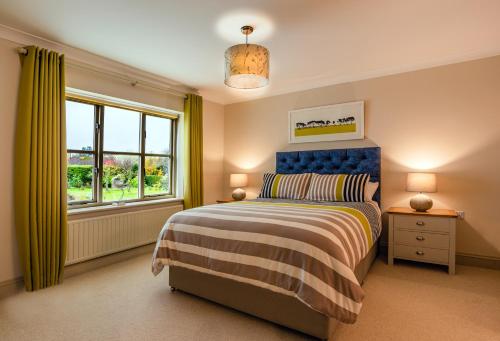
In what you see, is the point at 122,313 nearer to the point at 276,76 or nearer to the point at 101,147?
the point at 101,147

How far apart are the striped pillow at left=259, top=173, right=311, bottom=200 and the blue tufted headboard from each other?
345 millimetres

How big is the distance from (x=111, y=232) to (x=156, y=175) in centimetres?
106

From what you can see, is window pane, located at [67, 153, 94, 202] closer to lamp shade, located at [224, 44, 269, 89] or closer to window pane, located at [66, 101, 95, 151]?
window pane, located at [66, 101, 95, 151]

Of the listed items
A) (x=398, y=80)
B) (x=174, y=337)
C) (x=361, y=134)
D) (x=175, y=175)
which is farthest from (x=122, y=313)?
(x=398, y=80)

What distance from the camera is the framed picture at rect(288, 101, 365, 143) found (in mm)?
3664

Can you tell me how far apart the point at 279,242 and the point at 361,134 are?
2.40 metres

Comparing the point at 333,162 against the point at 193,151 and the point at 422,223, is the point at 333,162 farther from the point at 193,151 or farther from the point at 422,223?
the point at 193,151

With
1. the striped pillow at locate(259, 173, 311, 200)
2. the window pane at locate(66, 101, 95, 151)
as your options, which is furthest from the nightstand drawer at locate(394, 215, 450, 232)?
the window pane at locate(66, 101, 95, 151)

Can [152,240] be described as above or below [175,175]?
below

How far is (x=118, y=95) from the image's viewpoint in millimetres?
3295

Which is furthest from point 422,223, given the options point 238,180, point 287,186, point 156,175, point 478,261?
point 156,175

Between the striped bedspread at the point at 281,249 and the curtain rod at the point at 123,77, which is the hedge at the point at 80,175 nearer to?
the curtain rod at the point at 123,77

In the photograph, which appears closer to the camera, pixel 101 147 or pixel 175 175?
pixel 101 147

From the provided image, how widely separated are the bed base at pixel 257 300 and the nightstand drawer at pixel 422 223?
92 centimetres
